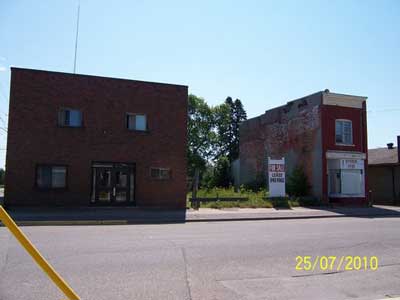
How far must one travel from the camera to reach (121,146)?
71.7 feet

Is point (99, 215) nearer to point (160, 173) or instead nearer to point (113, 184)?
point (113, 184)

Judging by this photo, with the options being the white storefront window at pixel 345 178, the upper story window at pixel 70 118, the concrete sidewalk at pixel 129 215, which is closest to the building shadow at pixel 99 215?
the concrete sidewalk at pixel 129 215

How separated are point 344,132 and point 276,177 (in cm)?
686

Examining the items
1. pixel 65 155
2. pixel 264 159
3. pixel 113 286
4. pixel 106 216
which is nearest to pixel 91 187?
pixel 65 155

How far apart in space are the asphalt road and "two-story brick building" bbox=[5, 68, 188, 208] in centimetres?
876

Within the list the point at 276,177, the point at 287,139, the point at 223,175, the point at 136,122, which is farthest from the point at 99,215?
the point at 223,175

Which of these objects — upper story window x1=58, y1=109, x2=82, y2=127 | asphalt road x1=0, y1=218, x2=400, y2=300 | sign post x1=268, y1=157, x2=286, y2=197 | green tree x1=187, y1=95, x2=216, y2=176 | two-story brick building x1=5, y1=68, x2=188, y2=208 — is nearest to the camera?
asphalt road x1=0, y1=218, x2=400, y2=300

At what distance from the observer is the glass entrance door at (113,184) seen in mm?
21391

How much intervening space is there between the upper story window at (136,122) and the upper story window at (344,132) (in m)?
14.6

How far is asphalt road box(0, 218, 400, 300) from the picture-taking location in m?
6.11

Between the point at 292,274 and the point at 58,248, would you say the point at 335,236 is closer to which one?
the point at 292,274

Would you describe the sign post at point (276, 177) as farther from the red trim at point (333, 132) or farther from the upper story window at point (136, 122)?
the upper story window at point (136, 122)
